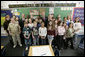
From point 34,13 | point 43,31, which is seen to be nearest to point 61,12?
point 34,13

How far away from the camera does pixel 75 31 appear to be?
3572 millimetres

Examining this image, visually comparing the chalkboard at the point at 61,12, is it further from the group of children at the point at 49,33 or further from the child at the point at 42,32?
the child at the point at 42,32

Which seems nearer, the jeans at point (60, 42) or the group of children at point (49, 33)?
the group of children at point (49, 33)

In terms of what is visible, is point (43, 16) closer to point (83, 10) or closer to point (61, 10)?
point (61, 10)

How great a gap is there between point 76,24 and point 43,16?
5.04 feet

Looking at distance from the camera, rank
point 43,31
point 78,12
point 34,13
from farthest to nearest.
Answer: point 78,12
point 34,13
point 43,31

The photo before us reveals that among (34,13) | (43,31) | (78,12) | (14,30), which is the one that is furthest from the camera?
(78,12)

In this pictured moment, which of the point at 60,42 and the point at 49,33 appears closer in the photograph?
the point at 49,33

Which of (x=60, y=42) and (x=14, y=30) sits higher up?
(x=14, y=30)

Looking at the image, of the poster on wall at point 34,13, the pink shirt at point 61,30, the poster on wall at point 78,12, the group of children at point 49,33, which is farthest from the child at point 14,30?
the poster on wall at point 78,12

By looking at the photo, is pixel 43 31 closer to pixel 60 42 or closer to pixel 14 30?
pixel 60 42

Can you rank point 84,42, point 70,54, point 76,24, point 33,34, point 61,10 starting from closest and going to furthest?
1. point 84,42
2. point 70,54
3. point 33,34
4. point 76,24
5. point 61,10

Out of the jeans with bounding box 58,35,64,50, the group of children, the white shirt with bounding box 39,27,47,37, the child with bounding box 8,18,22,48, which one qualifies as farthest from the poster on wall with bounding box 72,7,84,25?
the child with bounding box 8,18,22,48

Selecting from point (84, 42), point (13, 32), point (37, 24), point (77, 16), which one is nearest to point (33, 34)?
point (37, 24)
